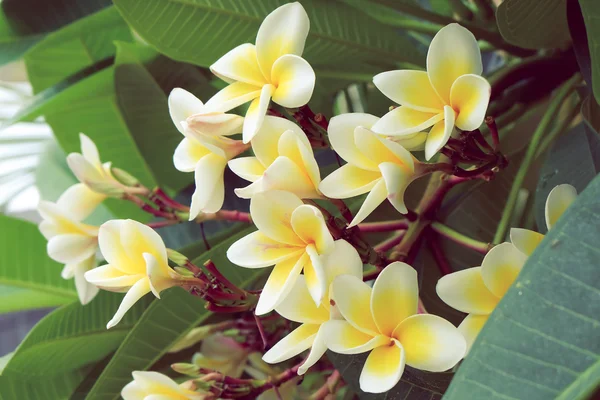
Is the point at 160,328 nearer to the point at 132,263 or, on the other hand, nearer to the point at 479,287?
the point at 132,263

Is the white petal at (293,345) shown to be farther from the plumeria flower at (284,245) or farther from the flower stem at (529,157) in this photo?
the flower stem at (529,157)

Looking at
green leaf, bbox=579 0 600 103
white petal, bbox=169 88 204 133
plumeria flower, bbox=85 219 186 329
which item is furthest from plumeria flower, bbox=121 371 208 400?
green leaf, bbox=579 0 600 103

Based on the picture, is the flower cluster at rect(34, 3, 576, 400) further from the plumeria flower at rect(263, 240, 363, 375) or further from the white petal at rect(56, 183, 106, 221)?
the white petal at rect(56, 183, 106, 221)

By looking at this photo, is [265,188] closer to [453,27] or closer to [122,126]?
[453,27]

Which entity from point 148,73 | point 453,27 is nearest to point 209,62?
point 148,73

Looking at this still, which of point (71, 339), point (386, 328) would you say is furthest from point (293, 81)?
point (71, 339)
